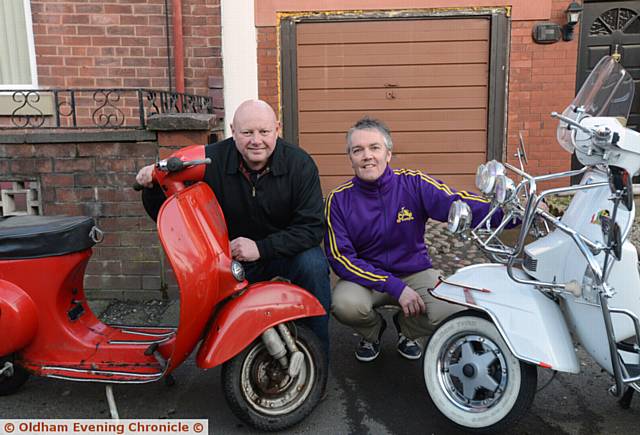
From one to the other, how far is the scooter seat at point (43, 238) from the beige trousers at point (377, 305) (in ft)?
4.15

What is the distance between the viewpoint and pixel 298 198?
2766mm

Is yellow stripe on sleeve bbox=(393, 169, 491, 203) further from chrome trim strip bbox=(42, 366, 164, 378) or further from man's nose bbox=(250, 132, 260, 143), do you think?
chrome trim strip bbox=(42, 366, 164, 378)

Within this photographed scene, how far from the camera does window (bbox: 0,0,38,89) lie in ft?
18.8

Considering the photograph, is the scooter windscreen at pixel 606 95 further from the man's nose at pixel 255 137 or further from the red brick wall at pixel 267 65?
the red brick wall at pixel 267 65

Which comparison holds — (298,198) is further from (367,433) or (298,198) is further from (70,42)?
(70,42)

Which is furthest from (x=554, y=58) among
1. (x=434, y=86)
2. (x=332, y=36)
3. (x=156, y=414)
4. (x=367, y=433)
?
(x=156, y=414)

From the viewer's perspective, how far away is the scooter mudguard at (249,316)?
2293 millimetres

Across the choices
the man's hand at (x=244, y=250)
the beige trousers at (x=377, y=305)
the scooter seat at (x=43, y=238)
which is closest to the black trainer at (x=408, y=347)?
the beige trousers at (x=377, y=305)

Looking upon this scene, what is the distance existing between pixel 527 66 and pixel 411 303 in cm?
426

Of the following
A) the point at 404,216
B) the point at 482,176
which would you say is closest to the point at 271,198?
the point at 404,216

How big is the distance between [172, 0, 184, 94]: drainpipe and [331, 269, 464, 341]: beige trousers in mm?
3562

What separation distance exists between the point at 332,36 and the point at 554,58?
239 cm

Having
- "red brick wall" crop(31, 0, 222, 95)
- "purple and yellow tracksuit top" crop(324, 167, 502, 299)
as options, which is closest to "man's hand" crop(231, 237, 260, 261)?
"purple and yellow tracksuit top" crop(324, 167, 502, 299)

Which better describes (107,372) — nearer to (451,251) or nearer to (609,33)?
(451,251)
